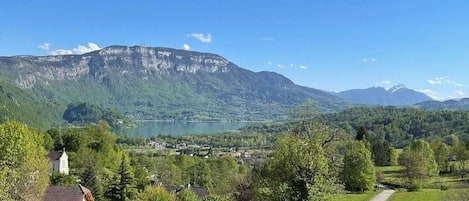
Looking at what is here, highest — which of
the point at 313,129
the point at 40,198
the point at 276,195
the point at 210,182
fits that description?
the point at 313,129

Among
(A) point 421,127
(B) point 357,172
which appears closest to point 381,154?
(B) point 357,172

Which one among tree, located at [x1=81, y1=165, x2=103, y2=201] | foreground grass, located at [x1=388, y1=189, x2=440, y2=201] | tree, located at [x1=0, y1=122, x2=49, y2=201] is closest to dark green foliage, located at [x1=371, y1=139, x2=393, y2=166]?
foreground grass, located at [x1=388, y1=189, x2=440, y2=201]

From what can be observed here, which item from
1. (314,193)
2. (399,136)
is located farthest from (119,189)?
(399,136)

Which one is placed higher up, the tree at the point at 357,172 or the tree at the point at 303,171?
the tree at the point at 303,171

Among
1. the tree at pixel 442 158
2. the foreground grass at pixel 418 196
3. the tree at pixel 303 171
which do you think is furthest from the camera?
the tree at pixel 442 158

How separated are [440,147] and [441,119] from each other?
4791 inches

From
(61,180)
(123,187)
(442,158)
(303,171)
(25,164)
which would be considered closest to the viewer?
(303,171)

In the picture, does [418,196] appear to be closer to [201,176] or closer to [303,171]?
[303,171]

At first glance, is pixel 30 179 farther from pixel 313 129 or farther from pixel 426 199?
pixel 426 199

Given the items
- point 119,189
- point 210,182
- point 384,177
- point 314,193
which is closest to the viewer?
point 314,193

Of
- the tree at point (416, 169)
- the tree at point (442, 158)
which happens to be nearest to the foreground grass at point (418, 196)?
the tree at point (416, 169)

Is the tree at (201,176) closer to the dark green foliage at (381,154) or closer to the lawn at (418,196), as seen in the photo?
the dark green foliage at (381,154)

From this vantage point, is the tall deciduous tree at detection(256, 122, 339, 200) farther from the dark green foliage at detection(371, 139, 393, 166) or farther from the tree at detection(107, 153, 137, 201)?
the dark green foliage at detection(371, 139, 393, 166)

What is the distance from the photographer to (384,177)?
69.0 metres
